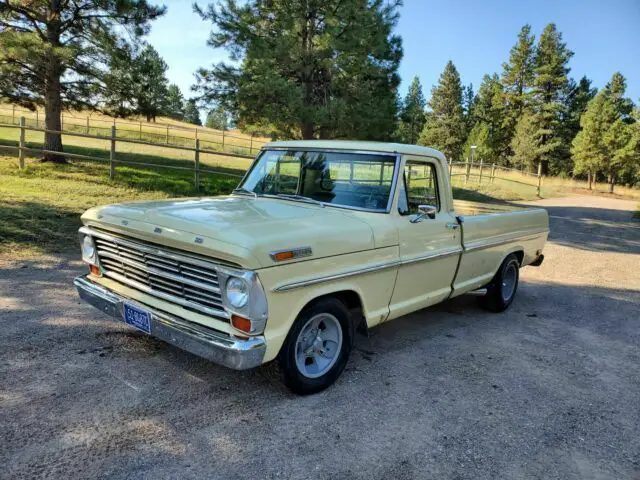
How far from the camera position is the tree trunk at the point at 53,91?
13766 millimetres

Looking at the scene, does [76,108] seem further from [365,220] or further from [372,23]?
[365,220]

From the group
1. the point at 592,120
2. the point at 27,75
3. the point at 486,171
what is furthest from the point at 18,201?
the point at 592,120

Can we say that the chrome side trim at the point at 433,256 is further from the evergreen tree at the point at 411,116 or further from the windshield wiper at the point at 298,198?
the evergreen tree at the point at 411,116

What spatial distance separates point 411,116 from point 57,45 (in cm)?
1478

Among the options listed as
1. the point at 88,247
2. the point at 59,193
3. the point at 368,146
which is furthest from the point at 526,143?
the point at 88,247

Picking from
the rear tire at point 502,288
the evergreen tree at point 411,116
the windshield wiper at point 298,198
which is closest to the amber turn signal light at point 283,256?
the windshield wiper at point 298,198

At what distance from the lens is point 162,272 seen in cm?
345

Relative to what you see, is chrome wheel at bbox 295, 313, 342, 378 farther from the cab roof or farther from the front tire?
the cab roof

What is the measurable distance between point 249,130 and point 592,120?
38.4 m

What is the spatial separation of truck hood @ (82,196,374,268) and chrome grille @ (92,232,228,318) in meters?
0.10

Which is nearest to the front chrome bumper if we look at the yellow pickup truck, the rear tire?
the yellow pickup truck

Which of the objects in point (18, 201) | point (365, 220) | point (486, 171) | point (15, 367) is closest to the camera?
point (15, 367)

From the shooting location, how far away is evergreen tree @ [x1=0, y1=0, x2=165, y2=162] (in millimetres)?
13281

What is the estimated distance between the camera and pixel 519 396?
3.88 metres
